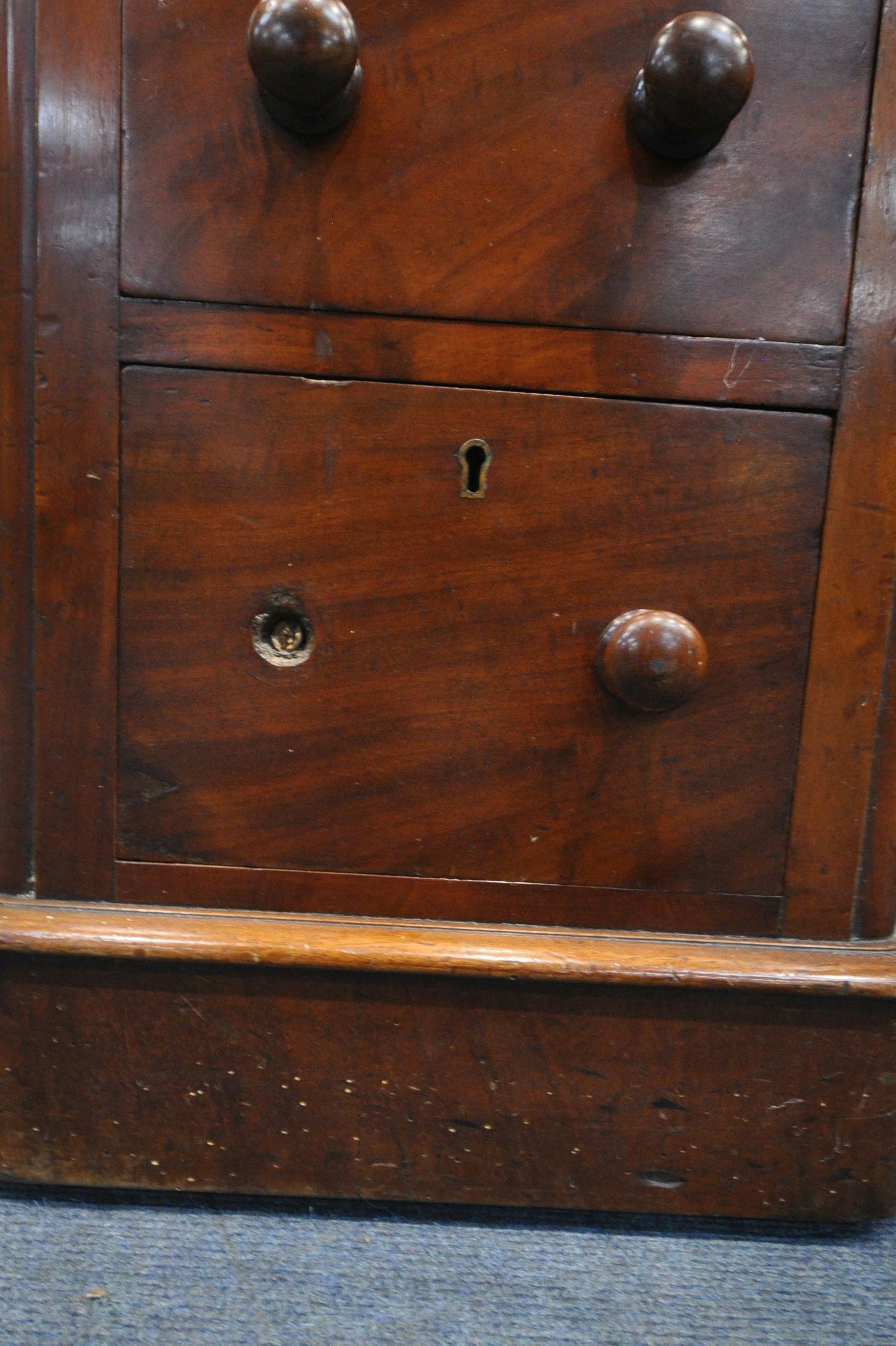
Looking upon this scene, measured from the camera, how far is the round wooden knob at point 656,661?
539 millimetres

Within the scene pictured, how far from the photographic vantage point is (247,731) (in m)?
0.58

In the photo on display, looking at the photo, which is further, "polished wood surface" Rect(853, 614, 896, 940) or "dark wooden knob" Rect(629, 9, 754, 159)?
"polished wood surface" Rect(853, 614, 896, 940)

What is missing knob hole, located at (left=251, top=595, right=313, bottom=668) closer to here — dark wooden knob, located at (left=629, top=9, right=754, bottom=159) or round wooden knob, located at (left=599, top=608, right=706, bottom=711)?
round wooden knob, located at (left=599, top=608, right=706, bottom=711)

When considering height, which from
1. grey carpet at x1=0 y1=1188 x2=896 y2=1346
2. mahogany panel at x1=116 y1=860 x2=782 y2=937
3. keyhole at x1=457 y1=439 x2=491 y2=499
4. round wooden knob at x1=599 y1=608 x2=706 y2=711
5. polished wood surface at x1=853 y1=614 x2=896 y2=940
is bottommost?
grey carpet at x1=0 y1=1188 x2=896 y2=1346

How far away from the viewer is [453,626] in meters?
0.57

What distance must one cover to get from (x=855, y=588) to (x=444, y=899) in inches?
12.4

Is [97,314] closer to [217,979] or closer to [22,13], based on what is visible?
[22,13]

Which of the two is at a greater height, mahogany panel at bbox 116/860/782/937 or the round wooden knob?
the round wooden knob

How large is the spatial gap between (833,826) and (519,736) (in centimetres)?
20

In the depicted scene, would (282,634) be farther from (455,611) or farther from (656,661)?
(656,661)

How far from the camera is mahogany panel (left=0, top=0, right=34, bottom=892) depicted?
537 millimetres

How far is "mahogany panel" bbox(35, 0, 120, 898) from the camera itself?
534mm

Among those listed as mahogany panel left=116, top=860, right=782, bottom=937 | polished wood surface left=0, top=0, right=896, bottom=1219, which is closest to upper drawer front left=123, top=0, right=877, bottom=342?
polished wood surface left=0, top=0, right=896, bottom=1219

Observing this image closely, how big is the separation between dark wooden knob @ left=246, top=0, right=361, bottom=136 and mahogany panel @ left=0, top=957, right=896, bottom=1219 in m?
0.49
